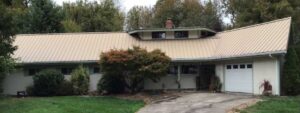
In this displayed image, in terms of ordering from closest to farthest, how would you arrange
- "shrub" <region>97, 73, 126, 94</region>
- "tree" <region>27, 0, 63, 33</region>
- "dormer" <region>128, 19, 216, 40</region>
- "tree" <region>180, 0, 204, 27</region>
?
"shrub" <region>97, 73, 126, 94</region>, "dormer" <region>128, 19, 216, 40</region>, "tree" <region>27, 0, 63, 33</region>, "tree" <region>180, 0, 204, 27</region>

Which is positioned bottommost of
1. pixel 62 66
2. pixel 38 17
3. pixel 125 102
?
pixel 125 102

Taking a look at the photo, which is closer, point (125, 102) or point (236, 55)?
point (125, 102)

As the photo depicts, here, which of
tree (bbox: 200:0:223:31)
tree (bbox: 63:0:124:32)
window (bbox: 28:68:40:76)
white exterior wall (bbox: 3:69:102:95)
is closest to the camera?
white exterior wall (bbox: 3:69:102:95)

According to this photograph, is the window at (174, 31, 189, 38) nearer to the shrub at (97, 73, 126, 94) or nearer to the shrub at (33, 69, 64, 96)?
the shrub at (97, 73, 126, 94)

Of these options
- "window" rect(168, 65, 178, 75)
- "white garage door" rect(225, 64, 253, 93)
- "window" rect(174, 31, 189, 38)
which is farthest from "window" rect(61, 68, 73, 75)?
"white garage door" rect(225, 64, 253, 93)

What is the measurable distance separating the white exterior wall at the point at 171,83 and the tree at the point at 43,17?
20496 mm

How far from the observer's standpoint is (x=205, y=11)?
176 ft

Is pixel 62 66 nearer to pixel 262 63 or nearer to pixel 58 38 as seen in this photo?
pixel 58 38

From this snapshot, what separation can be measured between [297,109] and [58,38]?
20.1m

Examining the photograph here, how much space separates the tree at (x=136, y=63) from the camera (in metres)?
24.4

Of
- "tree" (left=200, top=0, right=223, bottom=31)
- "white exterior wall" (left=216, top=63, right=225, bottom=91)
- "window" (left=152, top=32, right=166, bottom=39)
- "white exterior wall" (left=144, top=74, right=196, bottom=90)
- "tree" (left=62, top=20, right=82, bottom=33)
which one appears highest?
"tree" (left=200, top=0, right=223, bottom=31)

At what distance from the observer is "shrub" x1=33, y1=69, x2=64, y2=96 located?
86.0 ft

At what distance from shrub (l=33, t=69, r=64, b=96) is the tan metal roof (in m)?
1.56

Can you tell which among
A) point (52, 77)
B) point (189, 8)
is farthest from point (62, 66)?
point (189, 8)
